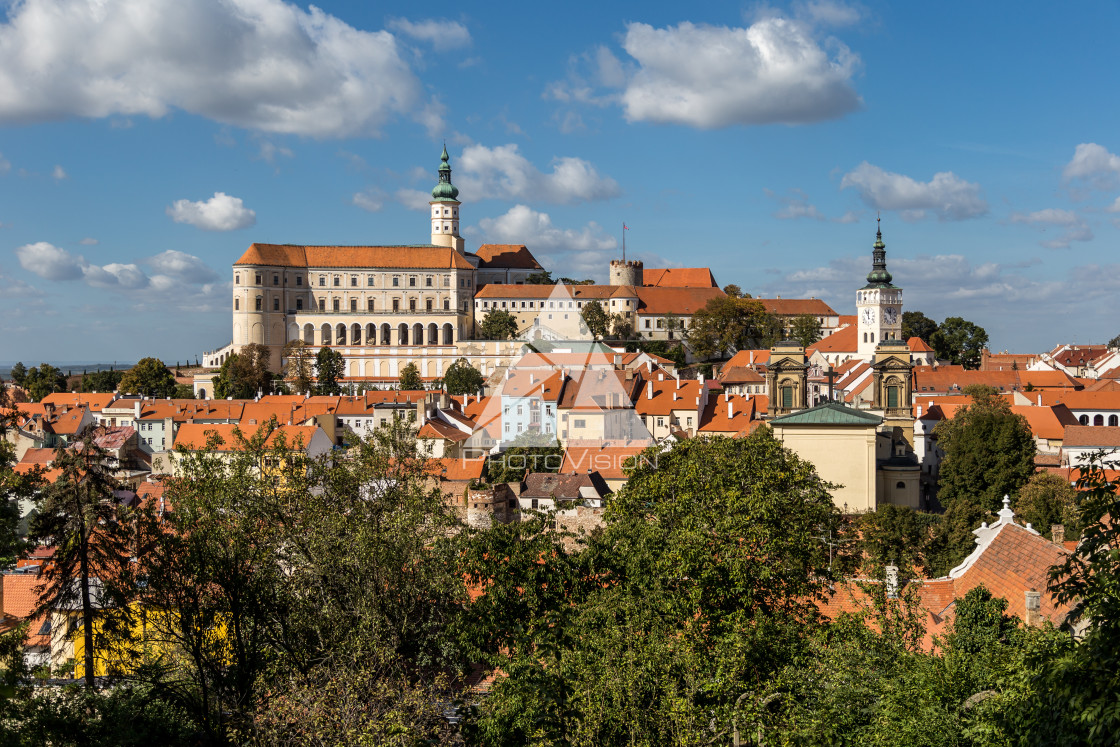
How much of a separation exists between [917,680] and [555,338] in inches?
4151

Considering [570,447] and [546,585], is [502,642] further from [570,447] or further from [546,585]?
[570,447]

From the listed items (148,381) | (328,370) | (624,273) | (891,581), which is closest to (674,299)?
(624,273)

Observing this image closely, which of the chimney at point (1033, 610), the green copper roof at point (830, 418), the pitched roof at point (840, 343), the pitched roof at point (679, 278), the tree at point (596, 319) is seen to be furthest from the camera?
the pitched roof at point (679, 278)

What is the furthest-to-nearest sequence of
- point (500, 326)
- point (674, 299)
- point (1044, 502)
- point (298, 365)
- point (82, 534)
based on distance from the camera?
point (674, 299)
point (500, 326)
point (298, 365)
point (1044, 502)
point (82, 534)

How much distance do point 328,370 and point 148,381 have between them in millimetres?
18559

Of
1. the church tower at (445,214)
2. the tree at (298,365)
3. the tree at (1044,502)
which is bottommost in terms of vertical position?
the tree at (1044,502)

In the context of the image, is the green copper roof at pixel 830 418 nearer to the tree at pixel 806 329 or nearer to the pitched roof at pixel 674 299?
the tree at pixel 806 329

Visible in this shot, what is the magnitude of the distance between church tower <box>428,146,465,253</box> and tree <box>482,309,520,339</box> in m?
22.6

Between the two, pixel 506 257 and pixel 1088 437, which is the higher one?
pixel 506 257

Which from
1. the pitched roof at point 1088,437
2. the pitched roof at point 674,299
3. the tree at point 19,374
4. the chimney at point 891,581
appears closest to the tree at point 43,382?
the tree at point 19,374

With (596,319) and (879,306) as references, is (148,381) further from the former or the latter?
(879,306)

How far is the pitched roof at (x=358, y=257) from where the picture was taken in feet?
427

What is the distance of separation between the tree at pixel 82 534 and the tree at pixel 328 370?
284 feet

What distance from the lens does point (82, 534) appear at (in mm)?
17266
